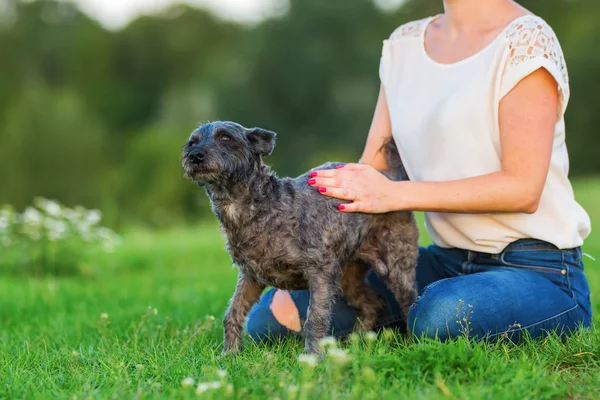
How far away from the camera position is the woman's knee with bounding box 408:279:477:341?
417cm

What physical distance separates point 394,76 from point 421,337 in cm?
192

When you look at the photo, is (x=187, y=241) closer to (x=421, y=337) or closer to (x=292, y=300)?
(x=292, y=300)

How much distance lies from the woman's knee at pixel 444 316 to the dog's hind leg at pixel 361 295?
0.83 metres

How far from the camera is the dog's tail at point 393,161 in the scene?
518 centimetres

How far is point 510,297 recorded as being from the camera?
13.8 ft

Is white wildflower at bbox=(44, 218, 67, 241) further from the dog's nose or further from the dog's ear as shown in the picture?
the dog's nose

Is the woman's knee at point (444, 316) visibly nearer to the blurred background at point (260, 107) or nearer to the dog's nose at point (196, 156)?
the dog's nose at point (196, 156)

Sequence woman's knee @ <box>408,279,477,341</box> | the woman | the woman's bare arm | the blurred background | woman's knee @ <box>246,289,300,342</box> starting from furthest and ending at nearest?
the blurred background → the woman's bare arm → woman's knee @ <box>246,289,300,342</box> → the woman → woman's knee @ <box>408,279,477,341</box>

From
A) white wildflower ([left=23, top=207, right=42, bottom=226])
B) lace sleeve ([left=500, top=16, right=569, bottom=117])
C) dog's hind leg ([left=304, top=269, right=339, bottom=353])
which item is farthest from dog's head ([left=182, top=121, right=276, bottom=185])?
white wildflower ([left=23, top=207, right=42, bottom=226])

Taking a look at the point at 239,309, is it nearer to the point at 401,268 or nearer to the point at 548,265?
the point at 401,268

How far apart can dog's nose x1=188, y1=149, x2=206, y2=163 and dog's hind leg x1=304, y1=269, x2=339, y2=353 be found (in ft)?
3.08

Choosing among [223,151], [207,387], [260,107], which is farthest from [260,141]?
[260,107]

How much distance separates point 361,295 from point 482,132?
136cm

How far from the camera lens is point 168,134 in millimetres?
39375
